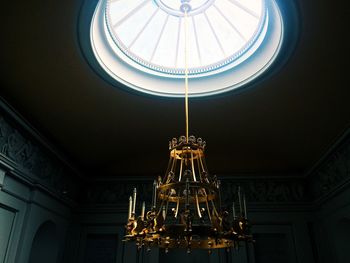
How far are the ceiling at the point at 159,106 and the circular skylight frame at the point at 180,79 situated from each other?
0.62ft

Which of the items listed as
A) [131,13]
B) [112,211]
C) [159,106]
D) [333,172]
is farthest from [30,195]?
[333,172]

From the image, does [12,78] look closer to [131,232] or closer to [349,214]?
[131,232]

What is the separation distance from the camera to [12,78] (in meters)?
4.71

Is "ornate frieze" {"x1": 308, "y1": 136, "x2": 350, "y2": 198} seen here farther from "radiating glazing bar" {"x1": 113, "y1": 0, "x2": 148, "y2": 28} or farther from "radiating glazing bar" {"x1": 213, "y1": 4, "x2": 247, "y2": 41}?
"radiating glazing bar" {"x1": 113, "y1": 0, "x2": 148, "y2": 28}

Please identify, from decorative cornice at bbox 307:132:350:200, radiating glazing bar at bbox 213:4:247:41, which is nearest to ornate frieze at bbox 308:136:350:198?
decorative cornice at bbox 307:132:350:200

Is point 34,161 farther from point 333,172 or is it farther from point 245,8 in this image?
point 333,172

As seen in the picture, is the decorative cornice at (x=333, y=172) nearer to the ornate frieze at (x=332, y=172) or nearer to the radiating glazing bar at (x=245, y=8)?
the ornate frieze at (x=332, y=172)

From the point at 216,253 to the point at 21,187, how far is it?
4394mm

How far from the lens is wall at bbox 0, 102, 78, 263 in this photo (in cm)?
507

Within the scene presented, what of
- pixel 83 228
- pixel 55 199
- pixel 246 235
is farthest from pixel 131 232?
pixel 83 228

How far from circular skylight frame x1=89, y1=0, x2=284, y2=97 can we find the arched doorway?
371cm

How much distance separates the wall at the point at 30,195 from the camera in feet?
16.6

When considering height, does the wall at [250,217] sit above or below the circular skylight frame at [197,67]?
below

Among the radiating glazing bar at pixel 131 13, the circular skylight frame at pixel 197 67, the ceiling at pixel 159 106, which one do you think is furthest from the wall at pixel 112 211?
the radiating glazing bar at pixel 131 13
